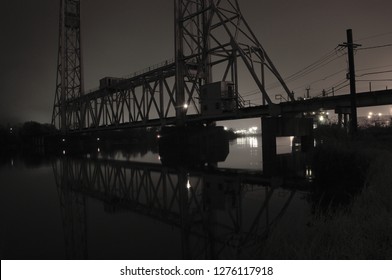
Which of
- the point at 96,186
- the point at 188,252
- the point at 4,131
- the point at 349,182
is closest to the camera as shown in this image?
the point at 188,252

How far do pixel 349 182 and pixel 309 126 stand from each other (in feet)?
66.9

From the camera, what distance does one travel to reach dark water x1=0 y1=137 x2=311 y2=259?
7.56m

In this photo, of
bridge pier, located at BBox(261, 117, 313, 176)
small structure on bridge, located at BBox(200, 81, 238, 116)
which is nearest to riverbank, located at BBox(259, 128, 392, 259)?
bridge pier, located at BBox(261, 117, 313, 176)

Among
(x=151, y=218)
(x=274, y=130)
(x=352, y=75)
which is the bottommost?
(x=151, y=218)

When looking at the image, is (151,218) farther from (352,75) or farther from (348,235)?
(352,75)

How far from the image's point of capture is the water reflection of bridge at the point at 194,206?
7770 mm

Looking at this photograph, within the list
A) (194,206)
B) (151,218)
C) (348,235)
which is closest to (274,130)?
(194,206)

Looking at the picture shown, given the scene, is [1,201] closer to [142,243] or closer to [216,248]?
[142,243]

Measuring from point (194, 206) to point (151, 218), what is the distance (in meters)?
2.26

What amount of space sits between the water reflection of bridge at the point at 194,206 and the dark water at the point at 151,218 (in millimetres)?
29

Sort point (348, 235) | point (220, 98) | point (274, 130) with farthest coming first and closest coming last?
1. point (220, 98)
2. point (274, 130)
3. point (348, 235)

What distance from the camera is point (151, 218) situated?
10.7m
